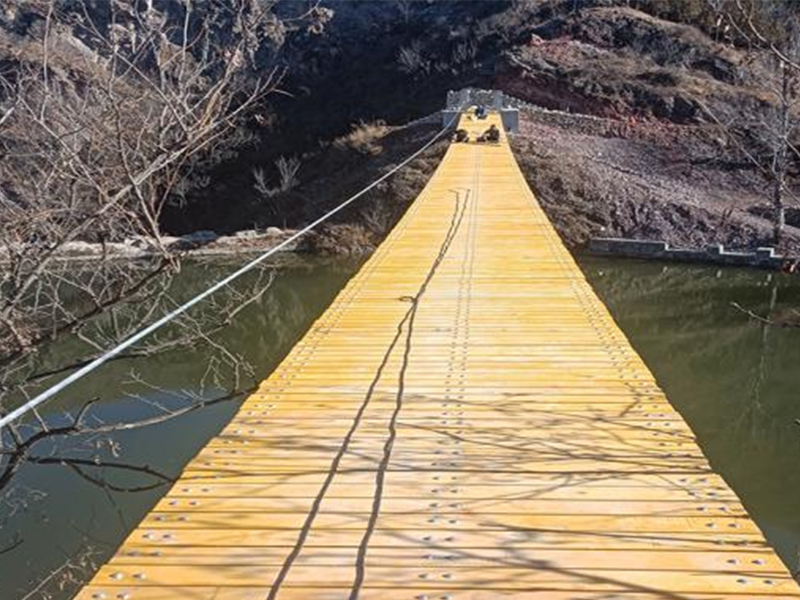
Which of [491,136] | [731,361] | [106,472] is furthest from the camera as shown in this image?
[491,136]

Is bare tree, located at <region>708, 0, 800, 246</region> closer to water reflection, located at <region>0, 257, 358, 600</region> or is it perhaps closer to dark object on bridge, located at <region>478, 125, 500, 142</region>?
dark object on bridge, located at <region>478, 125, 500, 142</region>

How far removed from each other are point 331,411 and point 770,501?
5.84 meters

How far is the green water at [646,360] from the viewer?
727 cm

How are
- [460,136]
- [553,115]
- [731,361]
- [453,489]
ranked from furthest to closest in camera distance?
[553,115], [460,136], [731,361], [453,489]

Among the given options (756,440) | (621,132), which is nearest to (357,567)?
(756,440)

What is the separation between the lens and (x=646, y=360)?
1272cm

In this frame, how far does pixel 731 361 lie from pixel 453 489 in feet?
36.1

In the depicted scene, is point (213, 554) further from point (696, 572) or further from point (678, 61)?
point (678, 61)

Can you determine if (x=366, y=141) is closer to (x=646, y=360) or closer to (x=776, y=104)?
(x=776, y=104)

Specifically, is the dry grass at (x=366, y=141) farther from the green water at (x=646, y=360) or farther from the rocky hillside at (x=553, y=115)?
the green water at (x=646, y=360)

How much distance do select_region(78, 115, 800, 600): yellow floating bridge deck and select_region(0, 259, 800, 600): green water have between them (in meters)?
2.56

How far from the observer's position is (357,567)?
2.52 m

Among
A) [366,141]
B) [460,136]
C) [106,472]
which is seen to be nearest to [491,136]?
[460,136]

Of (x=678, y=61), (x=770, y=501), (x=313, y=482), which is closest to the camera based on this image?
(x=313, y=482)
